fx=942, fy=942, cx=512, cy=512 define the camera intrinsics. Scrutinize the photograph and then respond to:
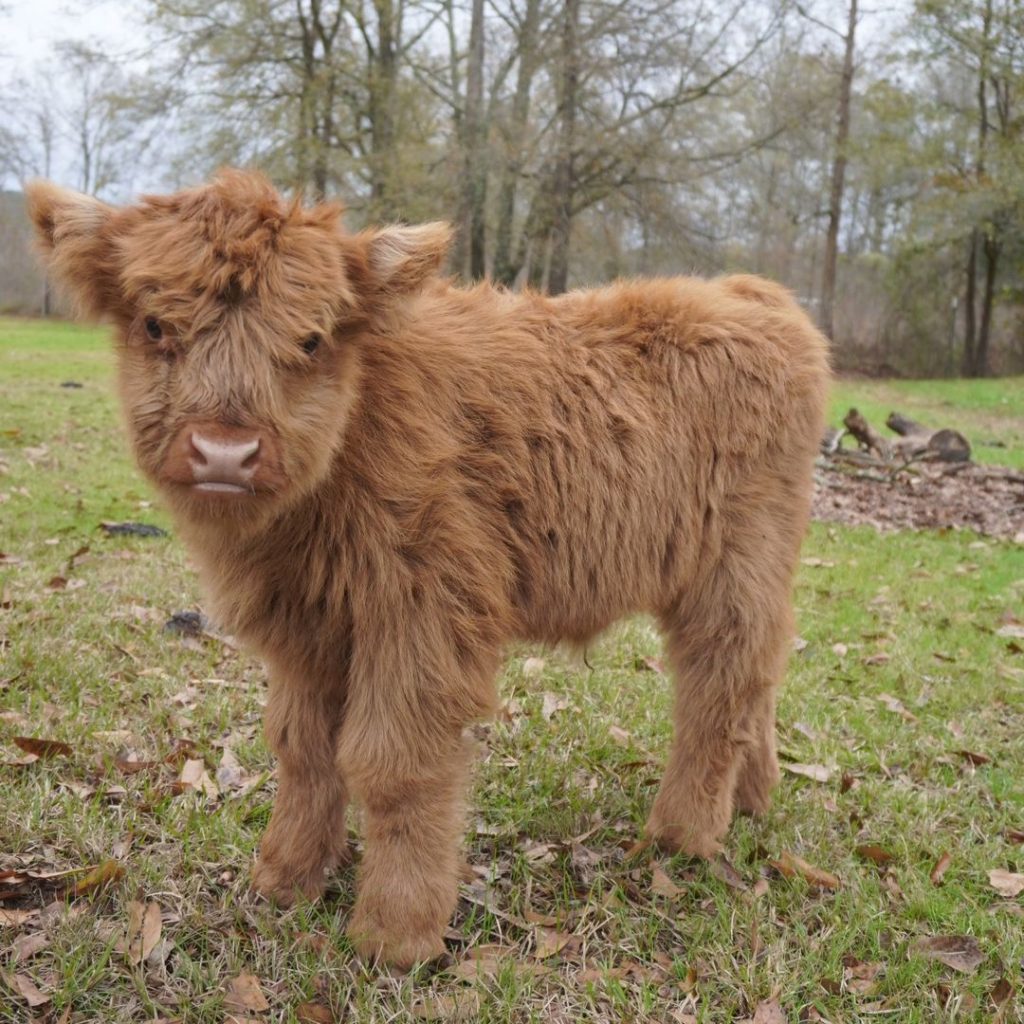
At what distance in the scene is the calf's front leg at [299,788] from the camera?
316 centimetres

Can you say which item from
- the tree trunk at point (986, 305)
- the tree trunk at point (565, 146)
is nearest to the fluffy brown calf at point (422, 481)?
the tree trunk at point (565, 146)

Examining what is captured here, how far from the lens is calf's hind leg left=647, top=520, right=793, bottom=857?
353 centimetres

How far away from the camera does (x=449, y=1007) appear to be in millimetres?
2744

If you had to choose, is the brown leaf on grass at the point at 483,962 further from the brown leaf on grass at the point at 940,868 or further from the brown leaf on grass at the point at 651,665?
the brown leaf on grass at the point at 651,665

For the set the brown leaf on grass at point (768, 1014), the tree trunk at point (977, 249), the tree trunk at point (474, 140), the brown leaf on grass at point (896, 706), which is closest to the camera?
the brown leaf on grass at point (768, 1014)

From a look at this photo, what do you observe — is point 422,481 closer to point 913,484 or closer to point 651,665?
point 651,665

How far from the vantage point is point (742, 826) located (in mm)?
3863

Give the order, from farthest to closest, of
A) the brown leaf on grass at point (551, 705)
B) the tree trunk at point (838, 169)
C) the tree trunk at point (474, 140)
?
the tree trunk at point (838, 169) → the tree trunk at point (474, 140) → the brown leaf on grass at point (551, 705)

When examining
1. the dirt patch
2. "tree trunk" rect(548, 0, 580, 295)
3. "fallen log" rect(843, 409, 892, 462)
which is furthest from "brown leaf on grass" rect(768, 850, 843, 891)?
"tree trunk" rect(548, 0, 580, 295)

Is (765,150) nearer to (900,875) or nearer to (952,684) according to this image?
(952,684)

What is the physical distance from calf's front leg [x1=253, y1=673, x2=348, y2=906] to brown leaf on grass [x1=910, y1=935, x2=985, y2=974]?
80.1 inches

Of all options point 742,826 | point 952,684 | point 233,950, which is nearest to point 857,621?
point 952,684

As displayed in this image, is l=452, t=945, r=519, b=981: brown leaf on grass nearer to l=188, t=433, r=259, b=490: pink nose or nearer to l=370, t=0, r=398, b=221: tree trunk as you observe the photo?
l=188, t=433, r=259, b=490: pink nose

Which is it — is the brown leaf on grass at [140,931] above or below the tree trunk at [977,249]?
below
